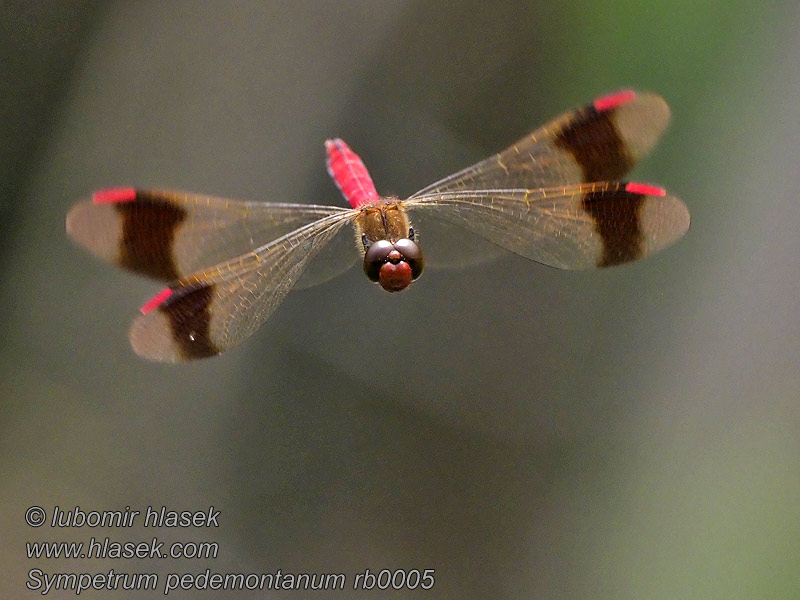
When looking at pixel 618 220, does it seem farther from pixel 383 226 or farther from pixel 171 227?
pixel 171 227

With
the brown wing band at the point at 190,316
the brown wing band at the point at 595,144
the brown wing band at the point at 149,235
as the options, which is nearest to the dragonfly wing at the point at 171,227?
the brown wing band at the point at 149,235

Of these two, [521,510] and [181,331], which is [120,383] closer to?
[181,331]

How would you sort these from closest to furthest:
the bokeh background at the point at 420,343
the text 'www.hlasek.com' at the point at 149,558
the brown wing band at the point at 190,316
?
the brown wing band at the point at 190,316 → the text 'www.hlasek.com' at the point at 149,558 → the bokeh background at the point at 420,343

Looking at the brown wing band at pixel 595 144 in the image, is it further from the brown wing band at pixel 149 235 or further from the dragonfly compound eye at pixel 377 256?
the brown wing band at pixel 149 235

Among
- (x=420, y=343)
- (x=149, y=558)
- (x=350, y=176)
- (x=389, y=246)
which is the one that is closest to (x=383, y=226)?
(x=389, y=246)

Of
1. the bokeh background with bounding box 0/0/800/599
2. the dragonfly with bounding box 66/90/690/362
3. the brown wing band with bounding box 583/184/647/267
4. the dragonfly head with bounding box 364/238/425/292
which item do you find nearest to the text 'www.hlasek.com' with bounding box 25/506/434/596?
the bokeh background with bounding box 0/0/800/599

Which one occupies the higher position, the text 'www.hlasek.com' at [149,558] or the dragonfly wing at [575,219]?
the dragonfly wing at [575,219]
